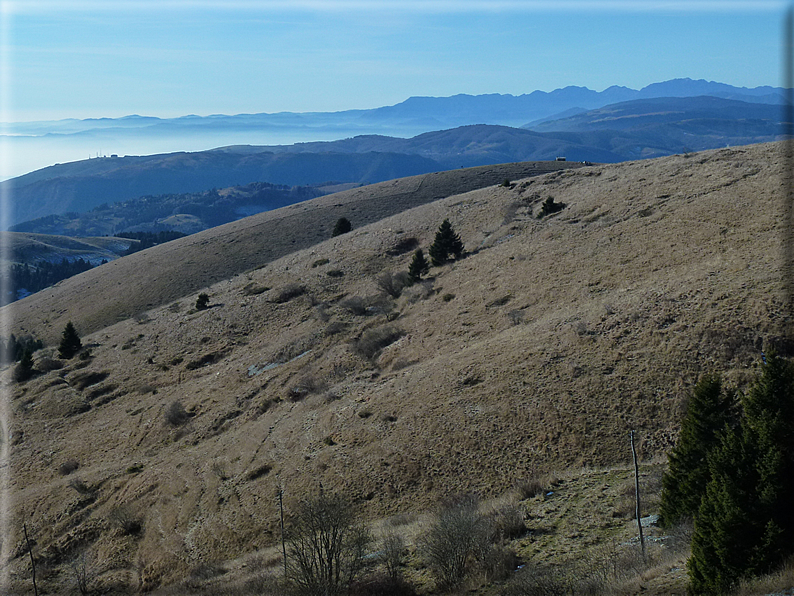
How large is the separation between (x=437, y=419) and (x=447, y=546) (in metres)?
8.29

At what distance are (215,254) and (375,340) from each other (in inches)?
1632

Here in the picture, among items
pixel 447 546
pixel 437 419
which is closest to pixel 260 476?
pixel 437 419

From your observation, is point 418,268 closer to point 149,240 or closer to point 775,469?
point 775,469

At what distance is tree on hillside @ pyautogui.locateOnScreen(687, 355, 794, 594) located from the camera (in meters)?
8.80

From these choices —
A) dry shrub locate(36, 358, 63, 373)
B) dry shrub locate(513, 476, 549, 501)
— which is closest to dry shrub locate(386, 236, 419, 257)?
dry shrub locate(36, 358, 63, 373)

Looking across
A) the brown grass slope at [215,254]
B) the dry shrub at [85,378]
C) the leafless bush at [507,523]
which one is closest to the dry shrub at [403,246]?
the brown grass slope at [215,254]

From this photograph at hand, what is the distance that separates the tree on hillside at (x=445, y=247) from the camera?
131 ft

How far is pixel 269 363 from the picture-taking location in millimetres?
31547

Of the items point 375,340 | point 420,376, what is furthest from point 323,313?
point 420,376

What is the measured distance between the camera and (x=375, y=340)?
29.9 m

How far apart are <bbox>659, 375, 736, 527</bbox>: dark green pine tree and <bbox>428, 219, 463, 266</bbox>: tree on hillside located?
91.2 ft

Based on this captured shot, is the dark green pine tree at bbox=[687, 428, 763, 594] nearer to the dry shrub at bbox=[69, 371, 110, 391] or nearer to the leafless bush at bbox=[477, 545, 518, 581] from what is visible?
the leafless bush at bbox=[477, 545, 518, 581]

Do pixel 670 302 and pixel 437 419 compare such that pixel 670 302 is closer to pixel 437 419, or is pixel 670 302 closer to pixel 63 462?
pixel 437 419

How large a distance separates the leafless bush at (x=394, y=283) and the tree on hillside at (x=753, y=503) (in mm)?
27962
